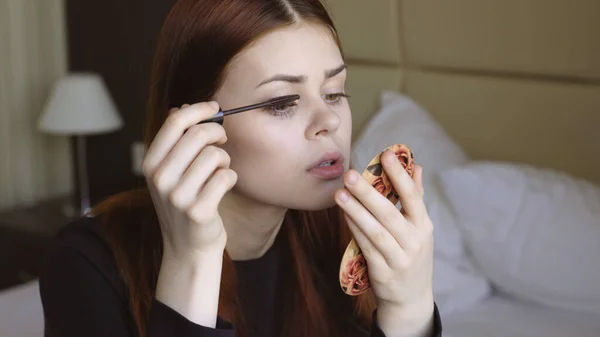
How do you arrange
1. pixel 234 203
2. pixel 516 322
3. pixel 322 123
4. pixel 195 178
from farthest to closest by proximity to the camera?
1. pixel 516 322
2. pixel 234 203
3. pixel 322 123
4. pixel 195 178

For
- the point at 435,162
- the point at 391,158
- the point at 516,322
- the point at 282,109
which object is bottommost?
the point at 516,322

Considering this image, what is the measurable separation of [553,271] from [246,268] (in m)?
0.68

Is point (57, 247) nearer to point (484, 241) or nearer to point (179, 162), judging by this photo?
point (179, 162)

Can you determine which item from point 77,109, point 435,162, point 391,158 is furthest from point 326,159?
point 77,109

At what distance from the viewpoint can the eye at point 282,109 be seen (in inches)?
37.5

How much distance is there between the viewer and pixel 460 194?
1.59 meters

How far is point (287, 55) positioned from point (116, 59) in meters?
2.03

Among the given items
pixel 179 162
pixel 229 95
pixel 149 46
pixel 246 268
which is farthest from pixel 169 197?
pixel 149 46

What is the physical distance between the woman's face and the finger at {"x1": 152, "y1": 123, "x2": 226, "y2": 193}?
148 millimetres

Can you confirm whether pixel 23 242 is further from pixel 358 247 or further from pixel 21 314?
pixel 358 247

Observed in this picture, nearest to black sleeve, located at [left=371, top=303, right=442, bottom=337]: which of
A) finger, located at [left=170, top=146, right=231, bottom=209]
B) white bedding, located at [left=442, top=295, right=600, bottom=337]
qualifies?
finger, located at [left=170, top=146, right=231, bottom=209]

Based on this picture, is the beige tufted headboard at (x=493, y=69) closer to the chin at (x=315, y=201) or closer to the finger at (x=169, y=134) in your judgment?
the chin at (x=315, y=201)

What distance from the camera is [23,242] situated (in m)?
2.52

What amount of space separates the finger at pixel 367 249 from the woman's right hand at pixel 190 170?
0.53 ft
